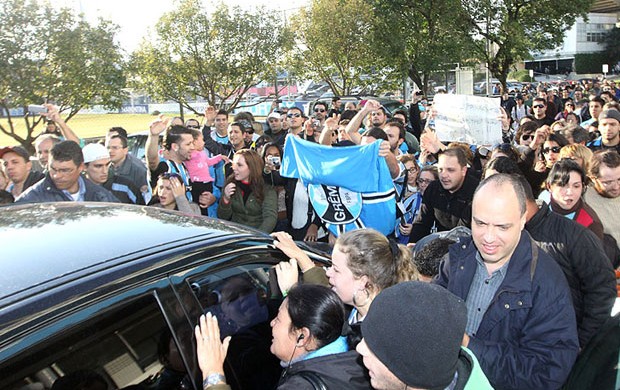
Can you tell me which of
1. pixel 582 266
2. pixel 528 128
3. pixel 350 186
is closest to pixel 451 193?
pixel 350 186

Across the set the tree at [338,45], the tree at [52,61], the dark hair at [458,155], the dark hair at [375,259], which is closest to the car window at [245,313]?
the dark hair at [375,259]

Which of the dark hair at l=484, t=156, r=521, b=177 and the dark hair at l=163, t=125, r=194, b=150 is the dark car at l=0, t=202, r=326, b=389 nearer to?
the dark hair at l=484, t=156, r=521, b=177

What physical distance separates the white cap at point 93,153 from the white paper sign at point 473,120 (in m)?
4.00

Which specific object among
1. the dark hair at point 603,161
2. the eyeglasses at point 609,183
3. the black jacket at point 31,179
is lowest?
the eyeglasses at point 609,183

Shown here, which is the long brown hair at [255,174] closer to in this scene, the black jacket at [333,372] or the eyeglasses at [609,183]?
the eyeglasses at [609,183]

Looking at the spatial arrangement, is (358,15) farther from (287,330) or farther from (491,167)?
(287,330)

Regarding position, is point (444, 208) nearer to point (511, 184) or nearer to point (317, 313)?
point (511, 184)

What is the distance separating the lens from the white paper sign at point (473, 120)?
6836 millimetres

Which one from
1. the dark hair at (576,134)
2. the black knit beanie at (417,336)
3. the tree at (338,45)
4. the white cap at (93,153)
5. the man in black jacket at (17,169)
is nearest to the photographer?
the black knit beanie at (417,336)

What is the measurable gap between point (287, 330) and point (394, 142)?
5203 millimetres

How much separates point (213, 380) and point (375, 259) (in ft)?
3.77

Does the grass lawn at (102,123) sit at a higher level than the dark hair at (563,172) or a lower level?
lower

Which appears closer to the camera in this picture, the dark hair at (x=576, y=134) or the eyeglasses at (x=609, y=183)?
the eyeglasses at (x=609, y=183)

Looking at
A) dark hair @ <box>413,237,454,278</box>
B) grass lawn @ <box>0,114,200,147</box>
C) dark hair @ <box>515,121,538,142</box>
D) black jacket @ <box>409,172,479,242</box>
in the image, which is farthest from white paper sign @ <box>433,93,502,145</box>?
grass lawn @ <box>0,114,200,147</box>
